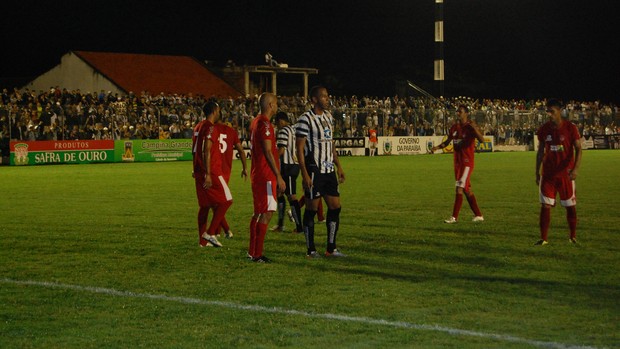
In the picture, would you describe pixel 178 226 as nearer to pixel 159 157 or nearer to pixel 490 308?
pixel 490 308

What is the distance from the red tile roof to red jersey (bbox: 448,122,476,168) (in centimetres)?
4349

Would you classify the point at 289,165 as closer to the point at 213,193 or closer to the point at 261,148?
the point at 213,193

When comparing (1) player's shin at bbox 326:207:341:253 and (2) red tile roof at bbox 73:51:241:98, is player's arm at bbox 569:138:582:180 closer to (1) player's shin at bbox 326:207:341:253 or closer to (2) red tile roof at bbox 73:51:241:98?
(1) player's shin at bbox 326:207:341:253

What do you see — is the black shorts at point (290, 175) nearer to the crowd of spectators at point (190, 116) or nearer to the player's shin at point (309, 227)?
the player's shin at point (309, 227)

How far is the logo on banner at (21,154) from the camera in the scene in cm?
3778

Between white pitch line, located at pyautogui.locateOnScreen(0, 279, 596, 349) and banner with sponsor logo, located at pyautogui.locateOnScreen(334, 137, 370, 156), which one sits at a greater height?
banner with sponsor logo, located at pyautogui.locateOnScreen(334, 137, 370, 156)

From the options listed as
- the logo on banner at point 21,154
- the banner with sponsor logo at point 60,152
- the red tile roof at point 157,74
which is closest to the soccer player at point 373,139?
the red tile roof at point 157,74

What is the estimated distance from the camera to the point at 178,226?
14.8 meters

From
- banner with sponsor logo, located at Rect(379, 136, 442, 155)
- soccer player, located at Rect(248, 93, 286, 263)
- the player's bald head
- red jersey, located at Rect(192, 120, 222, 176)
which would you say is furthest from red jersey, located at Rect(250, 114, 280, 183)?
banner with sponsor logo, located at Rect(379, 136, 442, 155)

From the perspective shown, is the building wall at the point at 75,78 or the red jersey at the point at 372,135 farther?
the building wall at the point at 75,78

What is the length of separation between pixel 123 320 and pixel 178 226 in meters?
7.43

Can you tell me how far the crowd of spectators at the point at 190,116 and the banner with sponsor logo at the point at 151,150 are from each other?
40cm

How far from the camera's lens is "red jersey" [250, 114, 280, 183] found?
1056cm

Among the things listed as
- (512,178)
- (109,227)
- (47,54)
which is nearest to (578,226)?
(109,227)
